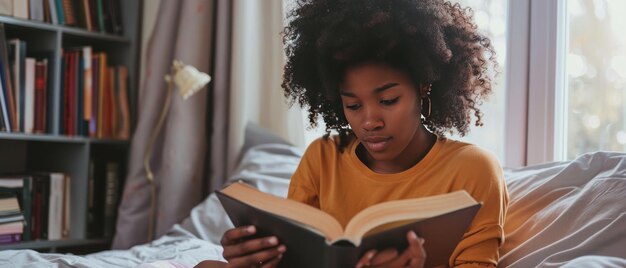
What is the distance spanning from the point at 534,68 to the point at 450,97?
2.07 feet

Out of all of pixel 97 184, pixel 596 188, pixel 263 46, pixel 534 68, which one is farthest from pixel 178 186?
pixel 596 188

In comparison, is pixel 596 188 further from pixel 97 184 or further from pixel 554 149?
pixel 97 184

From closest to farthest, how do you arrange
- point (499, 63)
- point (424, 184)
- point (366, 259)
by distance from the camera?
point (366, 259), point (424, 184), point (499, 63)

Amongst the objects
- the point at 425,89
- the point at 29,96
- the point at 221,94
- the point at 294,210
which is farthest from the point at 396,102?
the point at 29,96

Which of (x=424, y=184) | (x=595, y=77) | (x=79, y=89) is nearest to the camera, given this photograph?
(x=424, y=184)

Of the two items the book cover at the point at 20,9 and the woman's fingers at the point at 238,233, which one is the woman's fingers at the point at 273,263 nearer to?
the woman's fingers at the point at 238,233

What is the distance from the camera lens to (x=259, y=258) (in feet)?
3.58

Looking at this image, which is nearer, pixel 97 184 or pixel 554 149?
pixel 554 149

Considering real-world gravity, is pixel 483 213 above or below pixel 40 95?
below

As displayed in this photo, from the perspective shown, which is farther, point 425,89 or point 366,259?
point 425,89

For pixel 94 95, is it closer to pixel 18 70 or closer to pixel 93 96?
pixel 93 96

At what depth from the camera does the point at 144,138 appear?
105 inches

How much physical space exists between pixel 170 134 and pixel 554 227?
5.11 ft

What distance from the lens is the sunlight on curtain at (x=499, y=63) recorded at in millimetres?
2064
